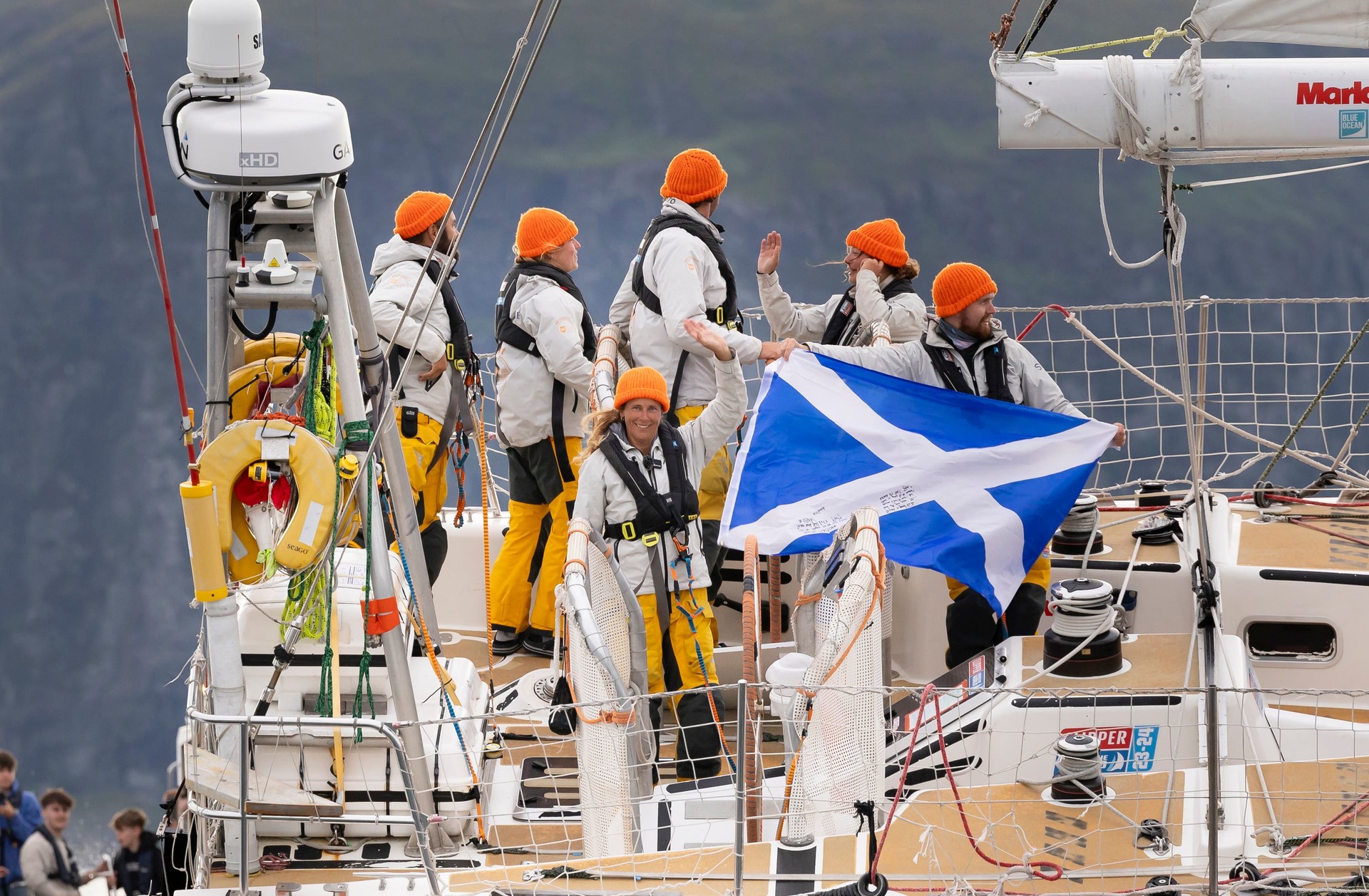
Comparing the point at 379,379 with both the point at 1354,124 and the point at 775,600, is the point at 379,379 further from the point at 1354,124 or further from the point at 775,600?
the point at 1354,124

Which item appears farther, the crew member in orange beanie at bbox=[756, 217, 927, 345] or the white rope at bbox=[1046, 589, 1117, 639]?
the crew member in orange beanie at bbox=[756, 217, 927, 345]

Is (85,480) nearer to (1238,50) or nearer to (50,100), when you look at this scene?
(50,100)

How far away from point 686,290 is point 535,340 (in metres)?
0.64

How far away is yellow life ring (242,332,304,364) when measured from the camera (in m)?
3.99

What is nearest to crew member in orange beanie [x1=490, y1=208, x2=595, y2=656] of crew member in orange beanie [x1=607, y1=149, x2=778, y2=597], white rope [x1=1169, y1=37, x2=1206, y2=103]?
crew member in orange beanie [x1=607, y1=149, x2=778, y2=597]

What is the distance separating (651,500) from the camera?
13.1 feet

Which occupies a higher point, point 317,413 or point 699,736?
point 317,413

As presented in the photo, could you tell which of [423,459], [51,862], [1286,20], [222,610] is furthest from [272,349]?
[1286,20]

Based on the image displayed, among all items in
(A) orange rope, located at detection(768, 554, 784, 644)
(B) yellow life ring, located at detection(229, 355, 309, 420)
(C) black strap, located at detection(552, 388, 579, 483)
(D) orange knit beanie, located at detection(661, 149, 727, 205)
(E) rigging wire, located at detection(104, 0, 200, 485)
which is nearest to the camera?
(E) rigging wire, located at detection(104, 0, 200, 485)

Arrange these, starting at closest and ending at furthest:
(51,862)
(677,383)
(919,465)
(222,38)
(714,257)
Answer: (222,38)
(51,862)
(919,465)
(714,257)
(677,383)

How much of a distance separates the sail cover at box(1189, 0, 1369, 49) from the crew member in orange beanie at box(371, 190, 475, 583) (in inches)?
94.1

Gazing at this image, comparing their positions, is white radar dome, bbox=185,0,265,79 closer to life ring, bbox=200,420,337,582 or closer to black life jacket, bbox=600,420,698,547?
life ring, bbox=200,420,337,582

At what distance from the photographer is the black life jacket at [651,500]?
398cm

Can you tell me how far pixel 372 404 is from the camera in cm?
390
